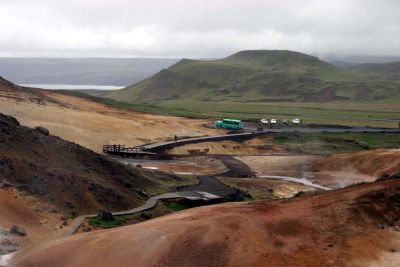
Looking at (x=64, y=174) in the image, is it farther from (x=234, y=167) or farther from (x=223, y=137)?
(x=223, y=137)

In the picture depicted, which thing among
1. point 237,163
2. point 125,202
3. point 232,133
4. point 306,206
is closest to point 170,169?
point 237,163

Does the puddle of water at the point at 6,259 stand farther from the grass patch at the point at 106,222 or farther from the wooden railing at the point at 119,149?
the wooden railing at the point at 119,149

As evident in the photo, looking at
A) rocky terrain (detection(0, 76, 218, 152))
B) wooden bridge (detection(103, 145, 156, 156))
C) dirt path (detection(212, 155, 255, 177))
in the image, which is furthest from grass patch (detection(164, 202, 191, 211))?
rocky terrain (detection(0, 76, 218, 152))

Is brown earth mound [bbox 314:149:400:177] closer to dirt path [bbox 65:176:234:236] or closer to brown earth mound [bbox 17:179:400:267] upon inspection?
dirt path [bbox 65:176:234:236]

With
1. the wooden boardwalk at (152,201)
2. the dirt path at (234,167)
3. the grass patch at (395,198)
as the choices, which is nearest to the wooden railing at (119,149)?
the dirt path at (234,167)

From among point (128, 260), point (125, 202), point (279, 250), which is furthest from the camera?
point (125, 202)

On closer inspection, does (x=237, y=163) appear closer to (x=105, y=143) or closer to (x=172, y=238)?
(x=105, y=143)

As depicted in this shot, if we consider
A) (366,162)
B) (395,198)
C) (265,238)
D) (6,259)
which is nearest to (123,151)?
(366,162)
